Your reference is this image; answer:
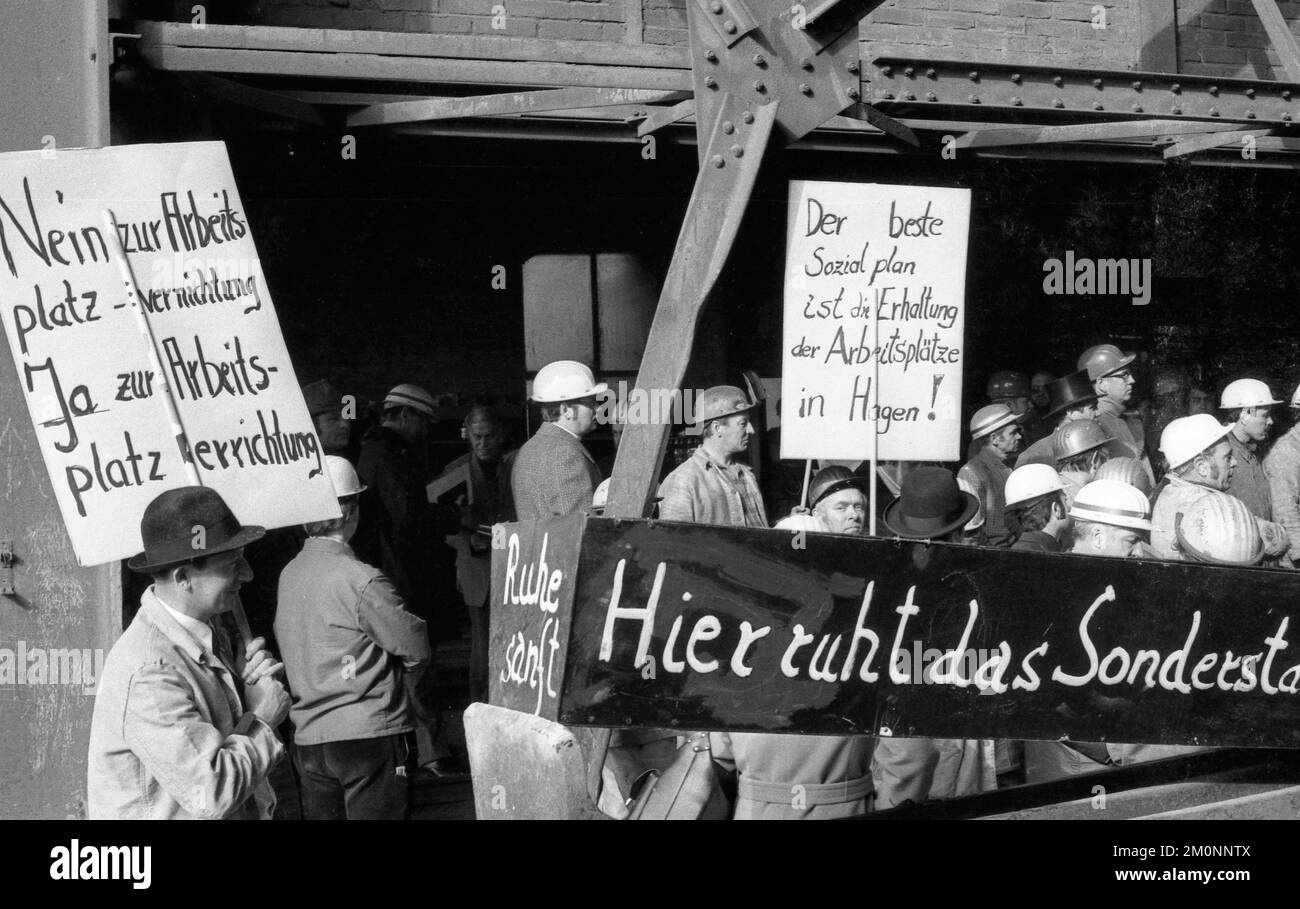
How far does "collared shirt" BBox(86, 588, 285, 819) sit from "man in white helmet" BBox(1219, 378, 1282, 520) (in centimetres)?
590

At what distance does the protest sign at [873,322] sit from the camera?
207 inches

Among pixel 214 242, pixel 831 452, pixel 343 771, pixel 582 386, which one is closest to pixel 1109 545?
pixel 831 452

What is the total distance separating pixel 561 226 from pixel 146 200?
4.36m

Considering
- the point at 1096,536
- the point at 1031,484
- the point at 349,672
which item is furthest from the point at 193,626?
the point at 1031,484

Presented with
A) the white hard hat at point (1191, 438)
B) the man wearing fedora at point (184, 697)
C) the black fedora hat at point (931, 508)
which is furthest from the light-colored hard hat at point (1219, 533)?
the man wearing fedora at point (184, 697)

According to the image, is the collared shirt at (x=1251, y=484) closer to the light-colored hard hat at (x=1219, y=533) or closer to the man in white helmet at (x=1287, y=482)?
the man in white helmet at (x=1287, y=482)

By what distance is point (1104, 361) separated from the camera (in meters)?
8.92

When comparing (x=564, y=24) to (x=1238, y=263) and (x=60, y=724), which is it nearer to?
(x=60, y=724)

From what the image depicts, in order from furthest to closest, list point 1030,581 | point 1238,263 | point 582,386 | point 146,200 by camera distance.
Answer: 1. point 1238,263
2. point 582,386
3. point 146,200
4. point 1030,581

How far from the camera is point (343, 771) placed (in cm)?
552

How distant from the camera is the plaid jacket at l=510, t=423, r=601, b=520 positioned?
6.55 meters

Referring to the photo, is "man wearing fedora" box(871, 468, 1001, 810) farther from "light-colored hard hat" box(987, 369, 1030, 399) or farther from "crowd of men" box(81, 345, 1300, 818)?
"light-colored hard hat" box(987, 369, 1030, 399)

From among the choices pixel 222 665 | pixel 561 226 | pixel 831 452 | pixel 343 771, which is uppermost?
pixel 561 226

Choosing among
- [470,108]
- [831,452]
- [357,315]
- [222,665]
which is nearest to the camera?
[222,665]
